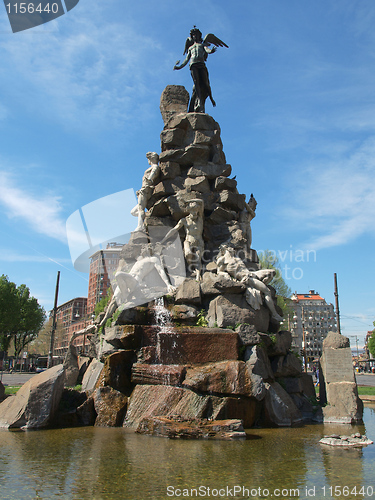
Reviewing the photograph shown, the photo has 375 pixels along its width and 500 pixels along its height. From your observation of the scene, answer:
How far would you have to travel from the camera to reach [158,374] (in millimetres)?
9758

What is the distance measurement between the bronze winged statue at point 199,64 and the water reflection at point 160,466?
1444 cm

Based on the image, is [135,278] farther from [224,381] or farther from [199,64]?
[199,64]

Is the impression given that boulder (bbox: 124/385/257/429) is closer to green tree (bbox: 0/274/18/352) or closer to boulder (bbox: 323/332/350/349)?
boulder (bbox: 323/332/350/349)

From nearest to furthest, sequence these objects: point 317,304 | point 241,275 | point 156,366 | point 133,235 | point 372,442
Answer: point 372,442
point 156,366
point 241,275
point 133,235
point 317,304

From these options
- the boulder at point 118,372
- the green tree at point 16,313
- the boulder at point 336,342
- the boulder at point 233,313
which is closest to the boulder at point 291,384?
the boulder at point 336,342

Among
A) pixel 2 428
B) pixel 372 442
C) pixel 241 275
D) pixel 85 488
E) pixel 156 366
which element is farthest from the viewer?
pixel 241 275

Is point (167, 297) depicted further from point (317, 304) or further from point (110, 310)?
point (317, 304)

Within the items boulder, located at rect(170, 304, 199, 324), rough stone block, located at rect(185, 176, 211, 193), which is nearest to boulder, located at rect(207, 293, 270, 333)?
boulder, located at rect(170, 304, 199, 324)

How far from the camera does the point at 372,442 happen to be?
7527 millimetres

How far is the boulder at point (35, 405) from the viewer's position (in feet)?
30.1

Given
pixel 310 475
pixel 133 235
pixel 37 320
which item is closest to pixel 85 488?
A: pixel 310 475

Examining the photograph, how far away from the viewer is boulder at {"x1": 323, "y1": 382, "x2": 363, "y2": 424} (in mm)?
10461

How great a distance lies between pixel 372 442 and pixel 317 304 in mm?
111420

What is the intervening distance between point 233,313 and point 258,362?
1.70 meters
